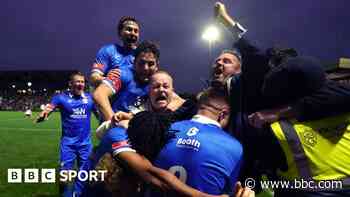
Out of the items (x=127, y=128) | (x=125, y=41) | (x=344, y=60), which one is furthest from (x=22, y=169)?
(x=127, y=128)

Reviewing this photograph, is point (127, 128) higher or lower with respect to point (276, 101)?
lower

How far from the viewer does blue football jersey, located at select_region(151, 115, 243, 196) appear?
292 cm

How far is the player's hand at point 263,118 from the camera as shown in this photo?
10.6ft

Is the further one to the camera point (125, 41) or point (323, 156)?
point (125, 41)

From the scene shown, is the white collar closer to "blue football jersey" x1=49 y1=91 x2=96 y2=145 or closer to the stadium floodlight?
"blue football jersey" x1=49 y1=91 x2=96 y2=145

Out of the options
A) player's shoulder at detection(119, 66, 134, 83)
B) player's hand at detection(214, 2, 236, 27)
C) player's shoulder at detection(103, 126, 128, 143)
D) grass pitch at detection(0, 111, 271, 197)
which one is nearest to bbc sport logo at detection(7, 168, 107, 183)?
grass pitch at detection(0, 111, 271, 197)

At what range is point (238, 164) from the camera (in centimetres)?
310

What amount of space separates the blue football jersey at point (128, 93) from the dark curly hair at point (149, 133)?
2.11m

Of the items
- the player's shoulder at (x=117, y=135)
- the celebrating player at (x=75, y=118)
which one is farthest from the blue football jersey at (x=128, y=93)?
the celebrating player at (x=75, y=118)

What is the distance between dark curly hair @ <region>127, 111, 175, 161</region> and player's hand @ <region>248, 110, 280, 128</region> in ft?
Result: 2.16

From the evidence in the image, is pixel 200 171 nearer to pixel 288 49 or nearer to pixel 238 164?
pixel 238 164

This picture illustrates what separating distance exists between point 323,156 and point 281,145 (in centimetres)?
31

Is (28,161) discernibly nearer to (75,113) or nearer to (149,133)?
(75,113)

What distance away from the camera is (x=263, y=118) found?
3260 mm
